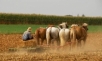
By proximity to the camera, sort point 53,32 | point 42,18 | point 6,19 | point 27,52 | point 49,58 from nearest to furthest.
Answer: point 49,58, point 27,52, point 53,32, point 6,19, point 42,18

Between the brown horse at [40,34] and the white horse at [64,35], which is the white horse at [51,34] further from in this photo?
the brown horse at [40,34]

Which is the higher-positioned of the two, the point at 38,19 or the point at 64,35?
the point at 64,35

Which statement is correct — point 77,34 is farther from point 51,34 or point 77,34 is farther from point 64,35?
point 51,34

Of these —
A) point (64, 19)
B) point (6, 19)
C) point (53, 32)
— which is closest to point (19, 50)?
point (53, 32)

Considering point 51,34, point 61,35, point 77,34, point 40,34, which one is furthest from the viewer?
point 40,34

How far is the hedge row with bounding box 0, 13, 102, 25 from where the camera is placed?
53681mm

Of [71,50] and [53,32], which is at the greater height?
[53,32]

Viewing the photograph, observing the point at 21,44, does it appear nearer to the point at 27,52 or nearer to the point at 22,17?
the point at 27,52

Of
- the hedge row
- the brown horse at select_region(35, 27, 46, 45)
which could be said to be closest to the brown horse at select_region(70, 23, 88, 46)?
the brown horse at select_region(35, 27, 46, 45)

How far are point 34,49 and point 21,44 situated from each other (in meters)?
1.03

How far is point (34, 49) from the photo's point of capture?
14148 mm

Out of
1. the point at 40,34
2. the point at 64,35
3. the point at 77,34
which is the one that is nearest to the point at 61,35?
the point at 64,35

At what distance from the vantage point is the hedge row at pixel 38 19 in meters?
53.7

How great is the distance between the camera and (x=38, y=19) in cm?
5694
